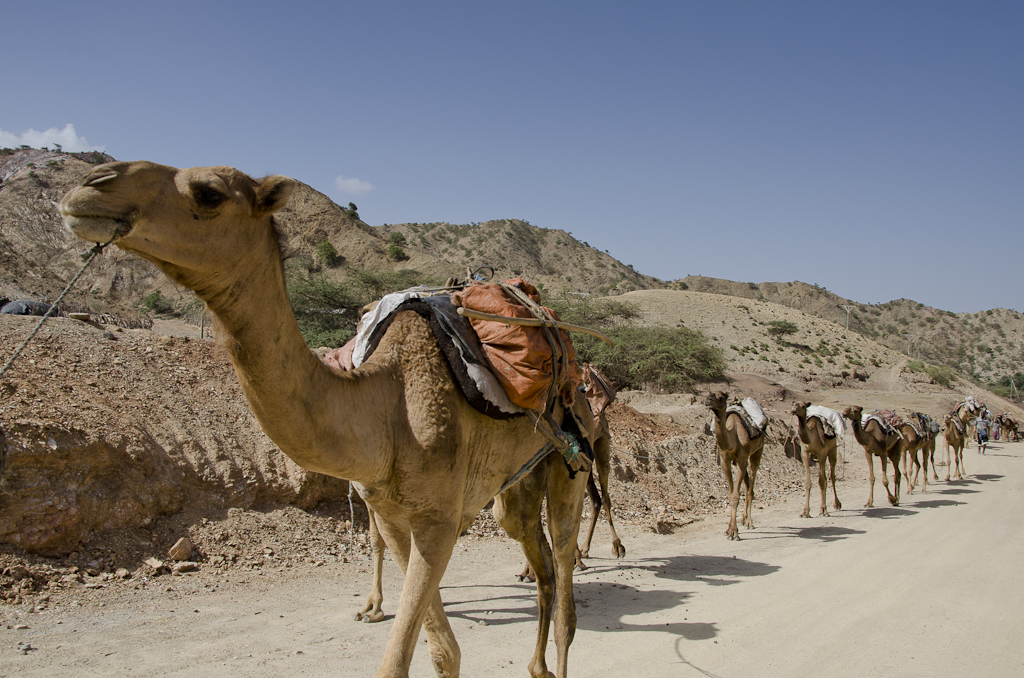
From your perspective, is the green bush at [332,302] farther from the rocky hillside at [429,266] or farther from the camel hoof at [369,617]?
the camel hoof at [369,617]

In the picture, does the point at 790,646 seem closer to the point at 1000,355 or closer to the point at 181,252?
the point at 181,252

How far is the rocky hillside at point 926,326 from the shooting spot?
84.1m

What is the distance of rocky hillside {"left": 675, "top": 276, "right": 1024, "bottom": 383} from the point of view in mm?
84125

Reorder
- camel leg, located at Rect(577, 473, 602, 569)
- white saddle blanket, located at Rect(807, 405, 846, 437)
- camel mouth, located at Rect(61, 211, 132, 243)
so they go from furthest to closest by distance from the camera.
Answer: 1. white saddle blanket, located at Rect(807, 405, 846, 437)
2. camel leg, located at Rect(577, 473, 602, 569)
3. camel mouth, located at Rect(61, 211, 132, 243)

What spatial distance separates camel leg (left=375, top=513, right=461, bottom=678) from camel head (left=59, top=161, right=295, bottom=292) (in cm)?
152

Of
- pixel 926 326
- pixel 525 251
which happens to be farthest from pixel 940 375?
pixel 926 326

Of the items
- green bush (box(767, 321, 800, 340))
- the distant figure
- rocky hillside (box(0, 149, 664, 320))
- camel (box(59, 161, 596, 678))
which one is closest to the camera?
camel (box(59, 161, 596, 678))

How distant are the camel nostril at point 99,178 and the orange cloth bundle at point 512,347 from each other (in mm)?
2033

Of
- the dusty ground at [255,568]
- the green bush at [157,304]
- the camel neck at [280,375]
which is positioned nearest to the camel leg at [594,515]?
the dusty ground at [255,568]

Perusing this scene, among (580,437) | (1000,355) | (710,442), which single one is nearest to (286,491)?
(580,437)

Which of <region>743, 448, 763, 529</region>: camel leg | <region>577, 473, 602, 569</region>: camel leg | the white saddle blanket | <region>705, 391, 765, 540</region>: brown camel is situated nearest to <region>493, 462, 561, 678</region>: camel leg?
<region>577, 473, 602, 569</region>: camel leg

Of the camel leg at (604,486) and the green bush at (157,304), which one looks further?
the green bush at (157,304)

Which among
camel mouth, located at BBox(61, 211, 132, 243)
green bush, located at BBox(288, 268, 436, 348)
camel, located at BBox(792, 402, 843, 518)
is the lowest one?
camel, located at BBox(792, 402, 843, 518)

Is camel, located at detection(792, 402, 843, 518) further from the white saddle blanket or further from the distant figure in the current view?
the distant figure
